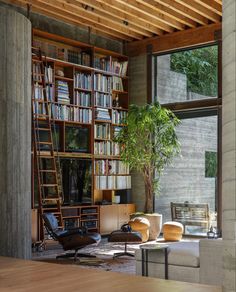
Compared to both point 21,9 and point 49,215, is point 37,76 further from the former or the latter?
point 49,215

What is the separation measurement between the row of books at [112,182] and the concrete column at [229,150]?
24.9 feet

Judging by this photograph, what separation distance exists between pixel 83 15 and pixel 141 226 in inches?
152

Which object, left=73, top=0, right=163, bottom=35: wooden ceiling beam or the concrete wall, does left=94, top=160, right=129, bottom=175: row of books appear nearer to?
the concrete wall

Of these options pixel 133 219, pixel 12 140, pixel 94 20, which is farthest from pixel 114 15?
pixel 12 140

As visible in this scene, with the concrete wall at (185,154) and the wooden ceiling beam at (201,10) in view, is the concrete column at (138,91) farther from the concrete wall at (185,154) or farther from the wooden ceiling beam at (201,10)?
the wooden ceiling beam at (201,10)

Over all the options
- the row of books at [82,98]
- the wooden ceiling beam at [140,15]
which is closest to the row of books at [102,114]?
the row of books at [82,98]

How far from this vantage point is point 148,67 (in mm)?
10898

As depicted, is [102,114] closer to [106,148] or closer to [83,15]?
[106,148]

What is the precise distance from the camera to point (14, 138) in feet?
20.0

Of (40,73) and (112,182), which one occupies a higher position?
(40,73)

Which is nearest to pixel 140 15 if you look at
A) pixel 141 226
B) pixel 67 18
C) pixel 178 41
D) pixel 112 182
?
pixel 178 41

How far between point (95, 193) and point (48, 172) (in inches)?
59.8

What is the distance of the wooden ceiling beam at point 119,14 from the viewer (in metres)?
8.86

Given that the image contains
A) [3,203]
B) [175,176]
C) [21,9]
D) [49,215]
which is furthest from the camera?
[175,176]
